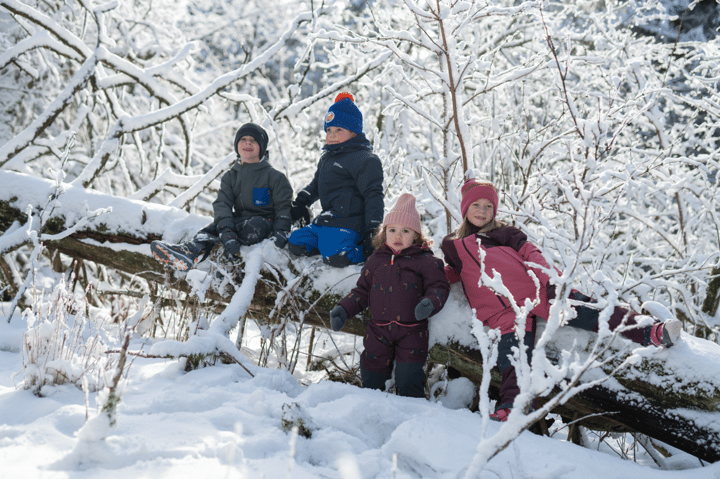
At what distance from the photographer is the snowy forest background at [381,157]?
2.18m

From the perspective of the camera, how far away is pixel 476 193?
2.60 metres

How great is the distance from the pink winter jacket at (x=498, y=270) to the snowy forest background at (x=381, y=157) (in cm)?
19

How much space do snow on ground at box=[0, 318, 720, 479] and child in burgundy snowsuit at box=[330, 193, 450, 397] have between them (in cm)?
28

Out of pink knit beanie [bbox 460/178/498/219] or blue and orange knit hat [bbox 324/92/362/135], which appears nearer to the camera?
pink knit beanie [bbox 460/178/498/219]

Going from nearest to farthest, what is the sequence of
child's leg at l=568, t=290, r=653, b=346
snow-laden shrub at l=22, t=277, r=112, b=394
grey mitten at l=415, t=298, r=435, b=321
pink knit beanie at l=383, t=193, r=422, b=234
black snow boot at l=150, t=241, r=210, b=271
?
snow-laden shrub at l=22, t=277, r=112, b=394 < child's leg at l=568, t=290, r=653, b=346 < grey mitten at l=415, t=298, r=435, b=321 < pink knit beanie at l=383, t=193, r=422, b=234 < black snow boot at l=150, t=241, r=210, b=271

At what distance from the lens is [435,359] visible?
2.51 meters

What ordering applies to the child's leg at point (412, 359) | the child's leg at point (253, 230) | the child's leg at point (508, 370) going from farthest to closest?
the child's leg at point (253, 230), the child's leg at point (412, 359), the child's leg at point (508, 370)

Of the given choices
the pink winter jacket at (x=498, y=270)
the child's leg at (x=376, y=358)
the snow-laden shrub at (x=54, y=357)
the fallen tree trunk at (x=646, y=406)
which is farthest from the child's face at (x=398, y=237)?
the snow-laden shrub at (x=54, y=357)

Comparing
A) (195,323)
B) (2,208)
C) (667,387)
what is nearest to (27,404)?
(195,323)

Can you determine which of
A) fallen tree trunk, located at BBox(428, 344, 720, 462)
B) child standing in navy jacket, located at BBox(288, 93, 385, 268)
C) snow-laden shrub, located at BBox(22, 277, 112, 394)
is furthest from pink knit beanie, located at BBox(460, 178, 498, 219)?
snow-laden shrub, located at BBox(22, 277, 112, 394)

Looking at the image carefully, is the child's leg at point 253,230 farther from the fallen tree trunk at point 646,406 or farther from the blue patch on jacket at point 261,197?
the fallen tree trunk at point 646,406

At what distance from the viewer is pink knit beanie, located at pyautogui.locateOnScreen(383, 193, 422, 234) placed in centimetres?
256

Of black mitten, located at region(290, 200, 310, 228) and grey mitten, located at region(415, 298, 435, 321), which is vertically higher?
black mitten, located at region(290, 200, 310, 228)

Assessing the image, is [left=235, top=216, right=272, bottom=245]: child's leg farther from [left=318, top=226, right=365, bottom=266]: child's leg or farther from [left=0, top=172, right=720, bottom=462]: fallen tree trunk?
[left=318, top=226, right=365, bottom=266]: child's leg
